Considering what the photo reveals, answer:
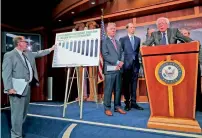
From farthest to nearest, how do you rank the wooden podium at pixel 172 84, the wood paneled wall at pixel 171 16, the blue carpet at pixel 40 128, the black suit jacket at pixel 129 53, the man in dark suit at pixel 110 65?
the wood paneled wall at pixel 171 16 < the black suit jacket at pixel 129 53 < the man in dark suit at pixel 110 65 < the blue carpet at pixel 40 128 < the wooden podium at pixel 172 84

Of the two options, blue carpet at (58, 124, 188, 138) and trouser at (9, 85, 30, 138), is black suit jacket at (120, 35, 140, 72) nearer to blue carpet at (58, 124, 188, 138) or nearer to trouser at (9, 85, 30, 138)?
blue carpet at (58, 124, 188, 138)

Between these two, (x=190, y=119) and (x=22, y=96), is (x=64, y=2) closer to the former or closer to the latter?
(x=22, y=96)

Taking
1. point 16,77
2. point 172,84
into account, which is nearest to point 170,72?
point 172,84

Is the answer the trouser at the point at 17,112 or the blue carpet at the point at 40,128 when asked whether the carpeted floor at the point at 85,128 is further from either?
the trouser at the point at 17,112

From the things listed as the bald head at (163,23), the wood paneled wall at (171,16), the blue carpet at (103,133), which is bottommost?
the blue carpet at (103,133)

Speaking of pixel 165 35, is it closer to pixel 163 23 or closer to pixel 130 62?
pixel 163 23

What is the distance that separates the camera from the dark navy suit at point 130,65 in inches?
122

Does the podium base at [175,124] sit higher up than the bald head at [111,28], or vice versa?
the bald head at [111,28]

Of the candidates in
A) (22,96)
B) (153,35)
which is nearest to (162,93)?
(153,35)

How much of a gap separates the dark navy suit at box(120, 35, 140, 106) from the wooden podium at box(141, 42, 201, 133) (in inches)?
38.5

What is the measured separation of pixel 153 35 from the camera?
2449 millimetres

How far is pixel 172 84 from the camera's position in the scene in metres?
2.00

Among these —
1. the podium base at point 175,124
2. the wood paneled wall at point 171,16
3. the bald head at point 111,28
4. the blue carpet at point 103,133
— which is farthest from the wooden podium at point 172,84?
the wood paneled wall at point 171,16

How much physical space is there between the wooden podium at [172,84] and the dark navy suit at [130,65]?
38.5 inches
